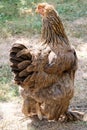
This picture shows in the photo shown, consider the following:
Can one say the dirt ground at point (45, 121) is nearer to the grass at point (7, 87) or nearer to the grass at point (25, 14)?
the grass at point (7, 87)

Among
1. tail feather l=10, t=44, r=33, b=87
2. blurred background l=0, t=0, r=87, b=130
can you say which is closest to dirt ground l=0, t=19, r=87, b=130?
blurred background l=0, t=0, r=87, b=130

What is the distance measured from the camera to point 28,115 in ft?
18.6

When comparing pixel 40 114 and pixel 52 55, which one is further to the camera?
pixel 40 114

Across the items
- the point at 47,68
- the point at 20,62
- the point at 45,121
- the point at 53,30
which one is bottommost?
the point at 45,121

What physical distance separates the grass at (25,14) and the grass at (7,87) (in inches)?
70.5

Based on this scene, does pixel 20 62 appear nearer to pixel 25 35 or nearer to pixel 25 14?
pixel 25 35

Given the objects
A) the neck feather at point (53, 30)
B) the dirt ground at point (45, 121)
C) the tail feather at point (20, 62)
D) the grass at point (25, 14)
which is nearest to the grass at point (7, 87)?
the dirt ground at point (45, 121)

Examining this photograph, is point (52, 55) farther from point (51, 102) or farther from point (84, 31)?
point (84, 31)

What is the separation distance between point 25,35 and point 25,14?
4.36 feet

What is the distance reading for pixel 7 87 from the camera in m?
6.45

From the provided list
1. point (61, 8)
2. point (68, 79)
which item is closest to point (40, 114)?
point (68, 79)

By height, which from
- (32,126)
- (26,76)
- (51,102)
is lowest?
(32,126)

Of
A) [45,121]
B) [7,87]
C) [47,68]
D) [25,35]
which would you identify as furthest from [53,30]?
[25,35]

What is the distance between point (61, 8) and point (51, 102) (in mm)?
4990
